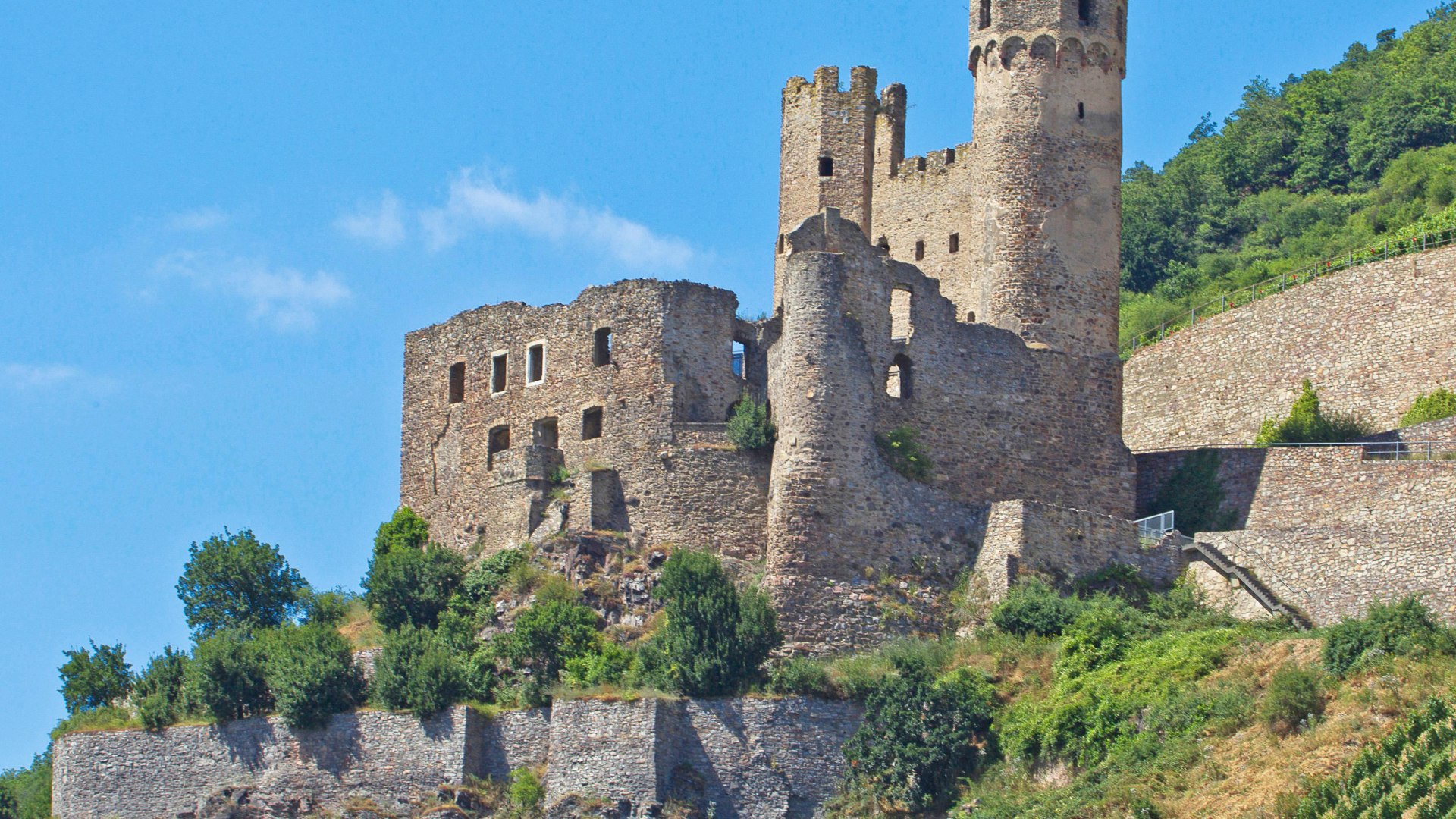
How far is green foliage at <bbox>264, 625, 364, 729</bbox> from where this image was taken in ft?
157

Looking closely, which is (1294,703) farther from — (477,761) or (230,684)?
(230,684)

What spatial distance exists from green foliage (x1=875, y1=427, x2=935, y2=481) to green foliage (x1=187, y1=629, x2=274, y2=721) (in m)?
12.5

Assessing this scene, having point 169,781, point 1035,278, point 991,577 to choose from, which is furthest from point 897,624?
point 169,781

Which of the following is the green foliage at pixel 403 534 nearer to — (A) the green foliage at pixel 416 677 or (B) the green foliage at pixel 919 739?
(A) the green foliage at pixel 416 677

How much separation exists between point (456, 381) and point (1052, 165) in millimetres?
13431

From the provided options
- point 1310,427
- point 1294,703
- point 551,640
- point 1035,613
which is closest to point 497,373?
point 551,640

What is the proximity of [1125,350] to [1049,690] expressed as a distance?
92.0 ft

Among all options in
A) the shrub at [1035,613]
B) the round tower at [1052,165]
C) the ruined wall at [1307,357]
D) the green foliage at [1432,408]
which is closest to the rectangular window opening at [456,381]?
the round tower at [1052,165]

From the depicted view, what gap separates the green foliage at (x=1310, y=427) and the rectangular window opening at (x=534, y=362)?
16271 mm

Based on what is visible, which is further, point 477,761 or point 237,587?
point 237,587

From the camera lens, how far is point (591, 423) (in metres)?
52.7

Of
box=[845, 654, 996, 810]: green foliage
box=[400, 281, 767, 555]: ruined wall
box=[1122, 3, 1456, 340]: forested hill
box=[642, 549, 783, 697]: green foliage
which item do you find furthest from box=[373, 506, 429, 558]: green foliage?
box=[1122, 3, 1456, 340]: forested hill

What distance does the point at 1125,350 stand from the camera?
7181 cm

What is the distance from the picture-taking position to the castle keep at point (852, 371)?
48.9 m
